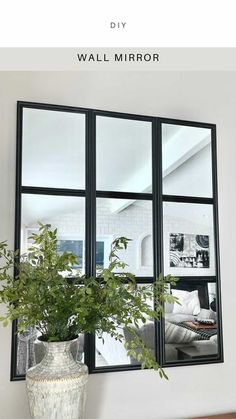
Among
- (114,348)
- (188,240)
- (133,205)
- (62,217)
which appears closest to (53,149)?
(62,217)

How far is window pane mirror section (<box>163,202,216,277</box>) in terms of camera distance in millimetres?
1751

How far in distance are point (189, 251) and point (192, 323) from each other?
37cm

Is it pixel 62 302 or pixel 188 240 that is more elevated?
pixel 188 240

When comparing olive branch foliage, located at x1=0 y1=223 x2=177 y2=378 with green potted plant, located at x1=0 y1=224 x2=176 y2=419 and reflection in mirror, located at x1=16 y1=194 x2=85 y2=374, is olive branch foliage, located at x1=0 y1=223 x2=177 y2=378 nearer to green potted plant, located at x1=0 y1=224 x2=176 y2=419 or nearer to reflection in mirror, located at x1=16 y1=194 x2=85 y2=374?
green potted plant, located at x1=0 y1=224 x2=176 y2=419

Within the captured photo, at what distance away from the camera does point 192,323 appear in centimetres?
173

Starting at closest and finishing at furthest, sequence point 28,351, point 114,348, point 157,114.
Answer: point 28,351
point 114,348
point 157,114

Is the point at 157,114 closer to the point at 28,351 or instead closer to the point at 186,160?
the point at 186,160

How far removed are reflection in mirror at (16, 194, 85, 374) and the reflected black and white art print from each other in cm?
49

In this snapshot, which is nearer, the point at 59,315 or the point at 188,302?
the point at 59,315

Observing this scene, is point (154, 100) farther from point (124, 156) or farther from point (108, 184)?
point (108, 184)

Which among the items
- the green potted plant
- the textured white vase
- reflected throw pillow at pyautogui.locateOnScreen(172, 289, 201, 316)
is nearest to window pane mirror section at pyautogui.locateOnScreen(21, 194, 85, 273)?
the green potted plant

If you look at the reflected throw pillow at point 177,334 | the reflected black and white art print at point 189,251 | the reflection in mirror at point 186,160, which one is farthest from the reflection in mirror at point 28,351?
the reflection in mirror at point 186,160

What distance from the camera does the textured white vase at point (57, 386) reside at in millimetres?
1189
